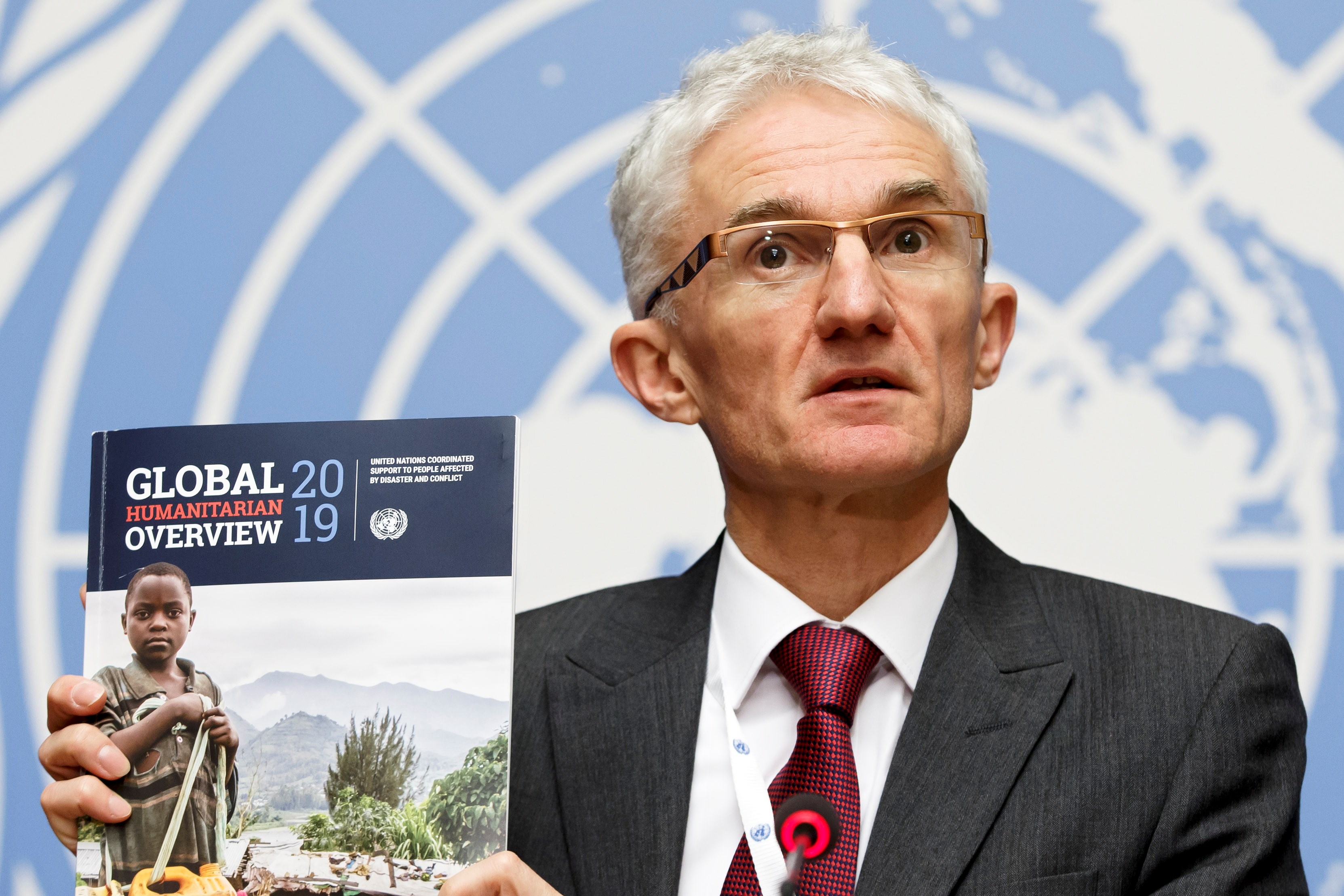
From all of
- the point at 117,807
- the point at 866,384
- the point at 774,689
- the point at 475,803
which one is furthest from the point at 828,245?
the point at 117,807

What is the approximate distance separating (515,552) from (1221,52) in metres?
2.26

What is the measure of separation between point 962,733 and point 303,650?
1020mm

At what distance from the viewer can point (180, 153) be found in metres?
3.36

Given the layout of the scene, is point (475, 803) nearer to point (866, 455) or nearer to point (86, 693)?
point (86, 693)

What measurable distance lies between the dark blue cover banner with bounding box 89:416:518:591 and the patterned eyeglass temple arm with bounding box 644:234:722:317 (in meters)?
0.58

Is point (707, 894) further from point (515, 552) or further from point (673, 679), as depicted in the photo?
point (515, 552)

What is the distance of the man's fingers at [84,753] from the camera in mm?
1796

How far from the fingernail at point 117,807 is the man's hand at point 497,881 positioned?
0.46 m

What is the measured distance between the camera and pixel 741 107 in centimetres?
232

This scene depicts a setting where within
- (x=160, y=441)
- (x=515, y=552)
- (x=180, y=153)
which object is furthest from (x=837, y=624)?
(x=180, y=153)

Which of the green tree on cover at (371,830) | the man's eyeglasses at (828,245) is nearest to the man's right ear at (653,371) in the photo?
the man's eyeglasses at (828,245)

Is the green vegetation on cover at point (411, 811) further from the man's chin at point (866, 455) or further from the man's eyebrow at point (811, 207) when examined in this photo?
the man's eyebrow at point (811, 207)

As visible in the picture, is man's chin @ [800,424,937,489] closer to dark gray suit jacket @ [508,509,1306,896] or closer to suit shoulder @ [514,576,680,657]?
dark gray suit jacket @ [508,509,1306,896]

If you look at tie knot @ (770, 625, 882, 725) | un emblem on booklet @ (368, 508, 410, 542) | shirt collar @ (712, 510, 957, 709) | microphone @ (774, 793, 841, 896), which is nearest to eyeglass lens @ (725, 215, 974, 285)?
shirt collar @ (712, 510, 957, 709)
